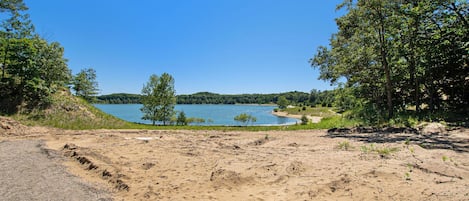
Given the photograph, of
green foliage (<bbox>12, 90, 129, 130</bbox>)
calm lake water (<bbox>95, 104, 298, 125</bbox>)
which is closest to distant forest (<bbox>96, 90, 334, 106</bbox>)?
calm lake water (<bbox>95, 104, 298, 125</bbox>)

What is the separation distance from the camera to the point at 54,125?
15250 millimetres

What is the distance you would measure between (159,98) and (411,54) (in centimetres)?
2900

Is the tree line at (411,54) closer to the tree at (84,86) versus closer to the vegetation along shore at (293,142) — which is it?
the vegetation along shore at (293,142)

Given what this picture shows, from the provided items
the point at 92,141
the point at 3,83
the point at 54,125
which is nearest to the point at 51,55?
the point at 3,83

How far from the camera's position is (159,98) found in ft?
110

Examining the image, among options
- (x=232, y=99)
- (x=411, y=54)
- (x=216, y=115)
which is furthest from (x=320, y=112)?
(x=232, y=99)

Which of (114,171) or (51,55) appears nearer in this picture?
(114,171)

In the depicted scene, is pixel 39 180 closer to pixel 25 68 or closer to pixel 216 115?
pixel 25 68

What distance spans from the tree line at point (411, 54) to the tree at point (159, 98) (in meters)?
23.8

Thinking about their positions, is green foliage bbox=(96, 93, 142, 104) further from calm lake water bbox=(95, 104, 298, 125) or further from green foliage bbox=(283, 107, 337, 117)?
green foliage bbox=(283, 107, 337, 117)

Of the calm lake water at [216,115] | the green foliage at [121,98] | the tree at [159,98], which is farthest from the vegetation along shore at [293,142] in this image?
the green foliage at [121,98]

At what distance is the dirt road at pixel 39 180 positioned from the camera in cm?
451

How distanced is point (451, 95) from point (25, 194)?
22.1m

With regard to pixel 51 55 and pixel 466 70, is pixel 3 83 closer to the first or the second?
pixel 51 55
